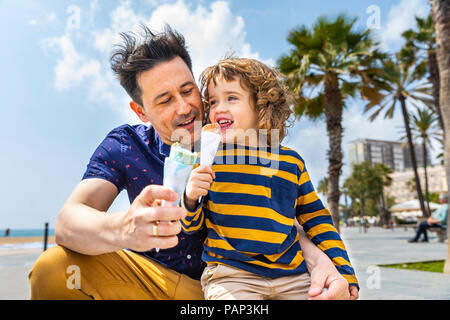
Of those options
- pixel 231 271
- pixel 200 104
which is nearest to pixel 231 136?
pixel 200 104

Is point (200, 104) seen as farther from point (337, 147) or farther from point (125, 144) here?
point (337, 147)

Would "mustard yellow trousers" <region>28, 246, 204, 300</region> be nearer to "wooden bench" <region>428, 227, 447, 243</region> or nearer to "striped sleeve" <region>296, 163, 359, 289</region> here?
"striped sleeve" <region>296, 163, 359, 289</region>

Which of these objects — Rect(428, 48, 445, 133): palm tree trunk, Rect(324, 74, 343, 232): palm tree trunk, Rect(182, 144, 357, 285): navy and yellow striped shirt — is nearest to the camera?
Rect(182, 144, 357, 285): navy and yellow striped shirt

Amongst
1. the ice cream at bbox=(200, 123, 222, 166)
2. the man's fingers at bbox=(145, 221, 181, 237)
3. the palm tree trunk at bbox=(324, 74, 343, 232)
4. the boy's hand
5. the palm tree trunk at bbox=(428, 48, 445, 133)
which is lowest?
the man's fingers at bbox=(145, 221, 181, 237)

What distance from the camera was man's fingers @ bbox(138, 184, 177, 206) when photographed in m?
0.98

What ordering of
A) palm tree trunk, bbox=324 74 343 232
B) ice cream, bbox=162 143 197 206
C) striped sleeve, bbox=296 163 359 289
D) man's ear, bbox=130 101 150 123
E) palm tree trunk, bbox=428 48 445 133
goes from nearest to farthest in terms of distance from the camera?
ice cream, bbox=162 143 197 206 → striped sleeve, bbox=296 163 359 289 → man's ear, bbox=130 101 150 123 → palm tree trunk, bbox=324 74 343 232 → palm tree trunk, bbox=428 48 445 133

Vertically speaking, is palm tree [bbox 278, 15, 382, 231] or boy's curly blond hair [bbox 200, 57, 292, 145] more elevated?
palm tree [bbox 278, 15, 382, 231]

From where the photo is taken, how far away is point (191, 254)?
172cm

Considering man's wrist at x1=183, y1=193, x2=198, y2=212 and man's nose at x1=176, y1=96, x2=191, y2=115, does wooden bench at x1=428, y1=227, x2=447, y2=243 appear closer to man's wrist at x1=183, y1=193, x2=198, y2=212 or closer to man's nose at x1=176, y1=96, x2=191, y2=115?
man's nose at x1=176, y1=96, x2=191, y2=115

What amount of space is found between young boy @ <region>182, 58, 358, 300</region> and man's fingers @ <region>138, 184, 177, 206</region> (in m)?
0.27

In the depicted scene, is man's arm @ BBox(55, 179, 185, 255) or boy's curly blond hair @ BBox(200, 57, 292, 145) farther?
boy's curly blond hair @ BBox(200, 57, 292, 145)

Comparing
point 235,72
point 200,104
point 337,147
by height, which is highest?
point 337,147

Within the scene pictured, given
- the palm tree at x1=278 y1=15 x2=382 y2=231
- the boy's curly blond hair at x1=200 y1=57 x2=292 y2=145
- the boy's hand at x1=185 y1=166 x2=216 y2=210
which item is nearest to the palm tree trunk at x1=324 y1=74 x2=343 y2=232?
the palm tree at x1=278 y1=15 x2=382 y2=231
